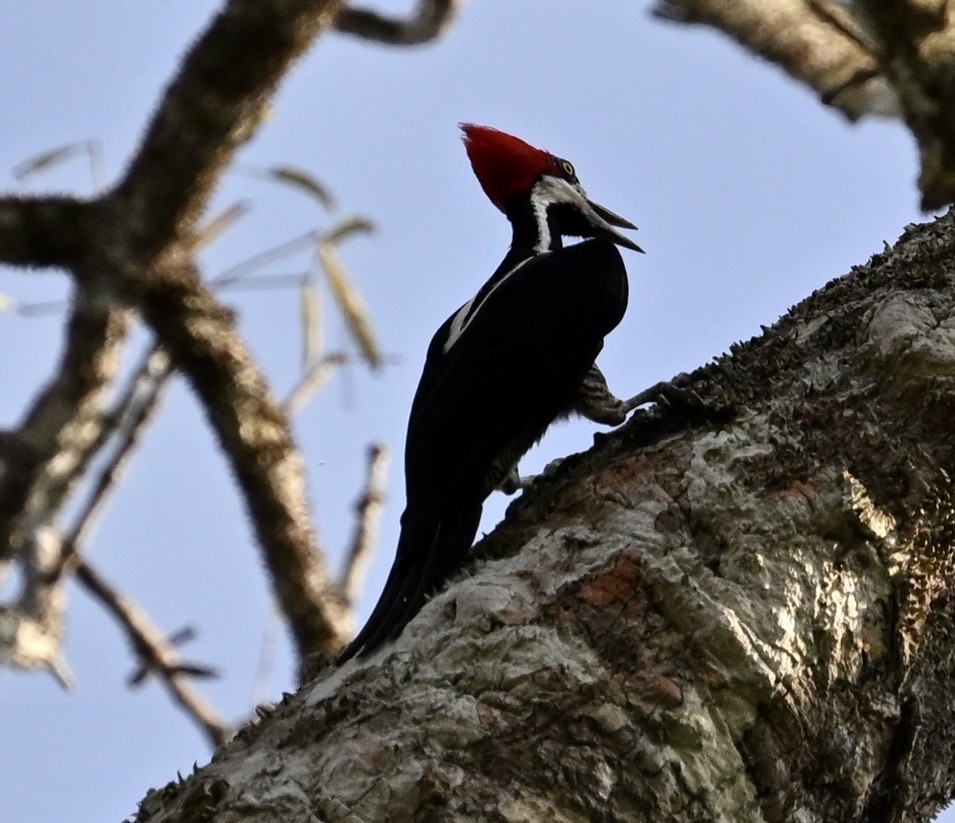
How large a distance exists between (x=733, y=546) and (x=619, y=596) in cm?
18

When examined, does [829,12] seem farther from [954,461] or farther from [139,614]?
[139,614]

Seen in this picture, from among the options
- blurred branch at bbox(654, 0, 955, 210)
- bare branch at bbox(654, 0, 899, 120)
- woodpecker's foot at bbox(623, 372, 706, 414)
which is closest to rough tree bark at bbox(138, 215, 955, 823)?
woodpecker's foot at bbox(623, 372, 706, 414)

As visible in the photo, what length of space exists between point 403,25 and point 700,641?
3.21 meters

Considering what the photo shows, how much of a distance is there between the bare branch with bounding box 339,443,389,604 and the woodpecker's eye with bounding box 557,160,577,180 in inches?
38.2

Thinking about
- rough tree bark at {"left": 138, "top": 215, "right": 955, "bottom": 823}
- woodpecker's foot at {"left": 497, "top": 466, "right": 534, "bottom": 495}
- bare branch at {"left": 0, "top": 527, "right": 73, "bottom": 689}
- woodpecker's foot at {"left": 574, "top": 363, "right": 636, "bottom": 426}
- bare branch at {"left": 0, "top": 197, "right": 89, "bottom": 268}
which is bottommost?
rough tree bark at {"left": 138, "top": 215, "right": 955, "bottom": 823}

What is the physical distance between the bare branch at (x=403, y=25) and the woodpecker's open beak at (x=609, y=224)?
106 cm

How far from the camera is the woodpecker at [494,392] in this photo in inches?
89.2

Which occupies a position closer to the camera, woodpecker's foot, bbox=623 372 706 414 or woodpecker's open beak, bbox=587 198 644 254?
woodpecker's foot, bbox=623 372 706 414

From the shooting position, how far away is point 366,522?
417 cm

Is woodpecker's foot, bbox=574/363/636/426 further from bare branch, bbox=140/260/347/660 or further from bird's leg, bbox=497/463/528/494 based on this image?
bare branch, bbox=140/260/347/660

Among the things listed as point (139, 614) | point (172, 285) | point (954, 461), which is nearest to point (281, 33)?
point (172, 285)

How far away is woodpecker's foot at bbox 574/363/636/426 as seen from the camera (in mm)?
2879

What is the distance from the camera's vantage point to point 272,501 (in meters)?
3.80

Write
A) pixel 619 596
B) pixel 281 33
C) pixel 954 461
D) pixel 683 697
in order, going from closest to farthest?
1. pixel 683 697
2. pixel 619 596
3. pixel 954 461
4. pixel 281 33
